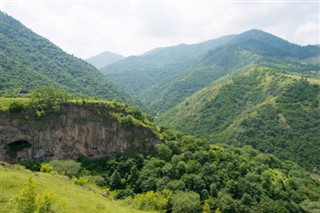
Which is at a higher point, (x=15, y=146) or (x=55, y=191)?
(x=15, y=146)

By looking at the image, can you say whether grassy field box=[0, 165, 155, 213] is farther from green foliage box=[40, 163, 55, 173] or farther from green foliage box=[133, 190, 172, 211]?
green foliage box=[133, 190, 172, 211]

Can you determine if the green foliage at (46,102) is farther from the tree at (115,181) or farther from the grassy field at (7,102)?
the tree at (115,181)

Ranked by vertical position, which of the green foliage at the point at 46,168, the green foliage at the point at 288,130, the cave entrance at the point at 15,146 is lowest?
the green foliage at the point at 288,130

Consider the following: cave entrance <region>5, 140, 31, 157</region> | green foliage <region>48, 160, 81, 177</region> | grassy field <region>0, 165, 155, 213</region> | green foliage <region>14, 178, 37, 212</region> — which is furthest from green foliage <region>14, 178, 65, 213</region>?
cave entrance <region>5, 140, 31, 157</region>

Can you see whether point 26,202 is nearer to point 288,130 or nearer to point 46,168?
point 46,168

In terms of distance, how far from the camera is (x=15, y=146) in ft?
265

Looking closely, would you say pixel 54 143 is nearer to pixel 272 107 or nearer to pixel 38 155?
pixel 38 155

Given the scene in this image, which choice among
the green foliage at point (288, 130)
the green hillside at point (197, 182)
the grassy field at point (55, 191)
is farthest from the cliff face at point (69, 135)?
Result: the green foliage at point (288, 130)

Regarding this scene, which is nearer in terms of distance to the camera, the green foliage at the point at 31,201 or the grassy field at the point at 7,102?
the green foliage at the point at 31,201

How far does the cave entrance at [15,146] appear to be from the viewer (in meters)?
79.5

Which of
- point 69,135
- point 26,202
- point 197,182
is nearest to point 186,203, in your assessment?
point 197,182

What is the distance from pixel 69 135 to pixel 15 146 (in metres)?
13.1

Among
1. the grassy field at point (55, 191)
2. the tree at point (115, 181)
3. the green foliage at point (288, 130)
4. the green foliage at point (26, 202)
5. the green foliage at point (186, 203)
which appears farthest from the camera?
the green foliage at point (288, 130)

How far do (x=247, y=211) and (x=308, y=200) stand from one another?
23.5m
